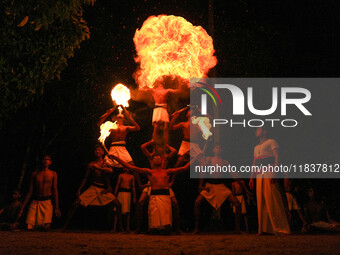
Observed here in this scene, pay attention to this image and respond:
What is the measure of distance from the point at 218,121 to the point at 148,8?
4.84 m

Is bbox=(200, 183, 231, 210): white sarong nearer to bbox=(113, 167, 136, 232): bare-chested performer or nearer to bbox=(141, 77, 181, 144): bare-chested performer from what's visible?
bbox=(141, 77, 181, 144): bare-chested performer

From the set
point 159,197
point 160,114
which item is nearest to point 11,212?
point 159,197

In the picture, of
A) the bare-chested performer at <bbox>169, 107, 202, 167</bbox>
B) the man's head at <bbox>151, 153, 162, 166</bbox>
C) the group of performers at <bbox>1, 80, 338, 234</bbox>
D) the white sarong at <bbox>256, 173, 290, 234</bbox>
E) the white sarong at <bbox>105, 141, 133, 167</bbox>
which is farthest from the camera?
the bare-chested performer at <bbox>169, 107, 202, 167</bbox>

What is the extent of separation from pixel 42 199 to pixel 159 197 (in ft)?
9.35

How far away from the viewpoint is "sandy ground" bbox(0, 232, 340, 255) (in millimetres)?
6930

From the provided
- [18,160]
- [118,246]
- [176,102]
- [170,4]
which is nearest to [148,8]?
[170,4]

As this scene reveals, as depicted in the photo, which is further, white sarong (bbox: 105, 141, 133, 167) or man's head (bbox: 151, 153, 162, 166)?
white sarong (bbox: 105, 141, 133, 167)

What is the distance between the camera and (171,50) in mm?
11250

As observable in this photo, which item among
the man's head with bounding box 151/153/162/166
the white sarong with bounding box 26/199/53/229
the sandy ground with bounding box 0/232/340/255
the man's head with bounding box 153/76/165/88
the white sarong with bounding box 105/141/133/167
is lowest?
the sandy ground with bounding box 0/232/340/255

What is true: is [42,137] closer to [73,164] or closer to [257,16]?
[73,164]

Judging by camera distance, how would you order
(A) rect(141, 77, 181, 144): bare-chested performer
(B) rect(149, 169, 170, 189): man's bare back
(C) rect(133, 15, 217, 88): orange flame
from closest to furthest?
(B) rect(149, 169, 170, 189): man's bare back
(A) rect(141, 77, 181, 144): bare-chested performer
(C) rect(133, 15, 217, 88): orange flame

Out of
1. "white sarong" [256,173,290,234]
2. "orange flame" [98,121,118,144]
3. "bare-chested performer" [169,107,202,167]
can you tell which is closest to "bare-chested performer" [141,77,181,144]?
"bare-chested performer" [169,107,202,167]

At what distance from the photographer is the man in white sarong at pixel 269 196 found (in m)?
9.41

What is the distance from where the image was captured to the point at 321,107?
15180 millimetres
